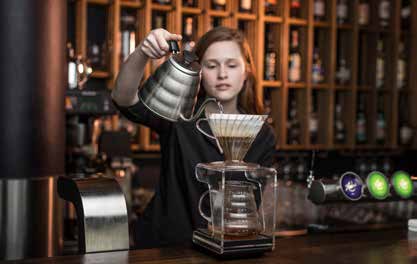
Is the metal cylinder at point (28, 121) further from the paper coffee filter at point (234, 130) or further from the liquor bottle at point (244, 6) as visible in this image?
the liquor bottle at point (244, 6)

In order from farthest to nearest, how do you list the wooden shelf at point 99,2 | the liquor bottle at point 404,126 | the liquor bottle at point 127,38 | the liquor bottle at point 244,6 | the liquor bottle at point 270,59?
the liquor bottle at point 404,126
the liquor bottle at point 270,59
the liquor bottle at point 244,6
the liquor bottle at point 127,38
the wooden shelf at point 99,2

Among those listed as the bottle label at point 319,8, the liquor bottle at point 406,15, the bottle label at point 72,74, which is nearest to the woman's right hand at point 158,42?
the bottle label at point 72,74

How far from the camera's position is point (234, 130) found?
124cm

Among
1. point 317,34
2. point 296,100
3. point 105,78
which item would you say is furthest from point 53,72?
point 317,34

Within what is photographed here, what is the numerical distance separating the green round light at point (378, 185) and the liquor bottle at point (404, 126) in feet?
9.68

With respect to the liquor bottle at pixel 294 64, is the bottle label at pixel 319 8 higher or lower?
higher

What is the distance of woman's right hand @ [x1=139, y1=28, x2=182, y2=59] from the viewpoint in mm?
1269

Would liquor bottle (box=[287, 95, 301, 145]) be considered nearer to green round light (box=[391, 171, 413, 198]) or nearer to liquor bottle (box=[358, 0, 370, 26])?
liquor bottle (box=[358, 0, 370, 26])

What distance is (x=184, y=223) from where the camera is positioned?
175 centimetres

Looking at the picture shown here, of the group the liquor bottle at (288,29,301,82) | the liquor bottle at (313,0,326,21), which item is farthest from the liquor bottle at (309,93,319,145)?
the liquor bottle at (313,0,326,21)

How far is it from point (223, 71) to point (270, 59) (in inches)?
84.3

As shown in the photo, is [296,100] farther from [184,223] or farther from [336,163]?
[184,223]

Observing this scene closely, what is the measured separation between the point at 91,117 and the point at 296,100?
1.68m

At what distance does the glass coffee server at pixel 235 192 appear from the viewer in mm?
1225
